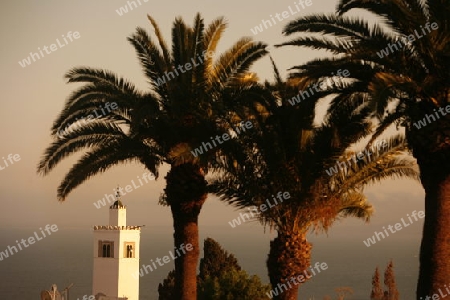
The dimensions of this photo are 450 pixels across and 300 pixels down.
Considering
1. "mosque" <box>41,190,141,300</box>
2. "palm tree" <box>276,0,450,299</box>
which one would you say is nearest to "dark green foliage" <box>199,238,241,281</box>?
"mosque" <box>41,190,141,300</box>

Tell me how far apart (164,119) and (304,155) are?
4317 millimetres

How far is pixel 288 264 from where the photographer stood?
23891 mm

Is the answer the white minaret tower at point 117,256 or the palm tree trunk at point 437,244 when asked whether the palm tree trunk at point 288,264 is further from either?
the white minaret tower at point 117,256

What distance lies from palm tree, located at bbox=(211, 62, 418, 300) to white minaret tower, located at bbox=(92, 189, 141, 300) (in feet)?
124

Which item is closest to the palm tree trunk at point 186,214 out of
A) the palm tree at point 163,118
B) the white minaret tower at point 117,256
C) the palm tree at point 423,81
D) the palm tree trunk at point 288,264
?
the palm tree at point 163,118

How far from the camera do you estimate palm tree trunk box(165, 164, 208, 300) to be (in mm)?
26234

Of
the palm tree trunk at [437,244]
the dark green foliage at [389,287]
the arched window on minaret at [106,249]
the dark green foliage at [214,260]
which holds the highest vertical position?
the arched window on minaret at [106,249]

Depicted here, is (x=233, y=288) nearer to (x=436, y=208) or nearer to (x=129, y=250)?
(x=129, y=250)

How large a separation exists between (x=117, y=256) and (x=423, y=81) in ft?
146

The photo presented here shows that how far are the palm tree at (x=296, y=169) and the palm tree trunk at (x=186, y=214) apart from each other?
5.09ft

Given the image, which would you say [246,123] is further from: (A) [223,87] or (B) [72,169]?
(B) [72,169]

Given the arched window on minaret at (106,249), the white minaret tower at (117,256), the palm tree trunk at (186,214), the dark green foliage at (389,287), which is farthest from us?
the arched window on minaret at (106,249)

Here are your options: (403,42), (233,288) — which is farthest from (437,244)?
(233,288)

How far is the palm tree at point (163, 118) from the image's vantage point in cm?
2592
